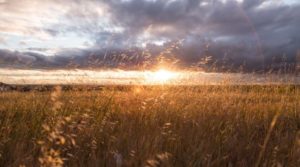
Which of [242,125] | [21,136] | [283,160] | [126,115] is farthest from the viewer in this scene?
[126,115]

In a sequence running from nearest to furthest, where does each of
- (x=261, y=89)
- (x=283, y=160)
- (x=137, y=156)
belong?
(x=137, y=156) → (x=283, y=160) → (x=261, y=89)

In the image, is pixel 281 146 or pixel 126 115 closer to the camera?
pixel 281 146

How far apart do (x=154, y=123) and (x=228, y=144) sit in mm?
1129

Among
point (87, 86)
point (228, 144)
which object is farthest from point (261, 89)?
point (228, 144)

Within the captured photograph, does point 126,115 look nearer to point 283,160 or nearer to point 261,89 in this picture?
point 283,160

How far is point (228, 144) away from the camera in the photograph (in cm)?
361

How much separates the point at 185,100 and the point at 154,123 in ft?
10.9

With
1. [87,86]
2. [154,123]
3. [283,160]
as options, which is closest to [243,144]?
[283,160]

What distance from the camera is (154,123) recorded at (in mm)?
4516

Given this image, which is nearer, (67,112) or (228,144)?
(228,144)

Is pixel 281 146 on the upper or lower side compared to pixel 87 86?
lower

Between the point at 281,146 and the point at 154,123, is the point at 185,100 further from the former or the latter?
the point at 281,146

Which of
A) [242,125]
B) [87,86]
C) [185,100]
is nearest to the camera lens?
[242,125]

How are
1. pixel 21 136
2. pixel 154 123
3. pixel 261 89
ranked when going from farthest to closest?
1. pixel 261 89
2. pixel 154 123
3. pixel 21 136
